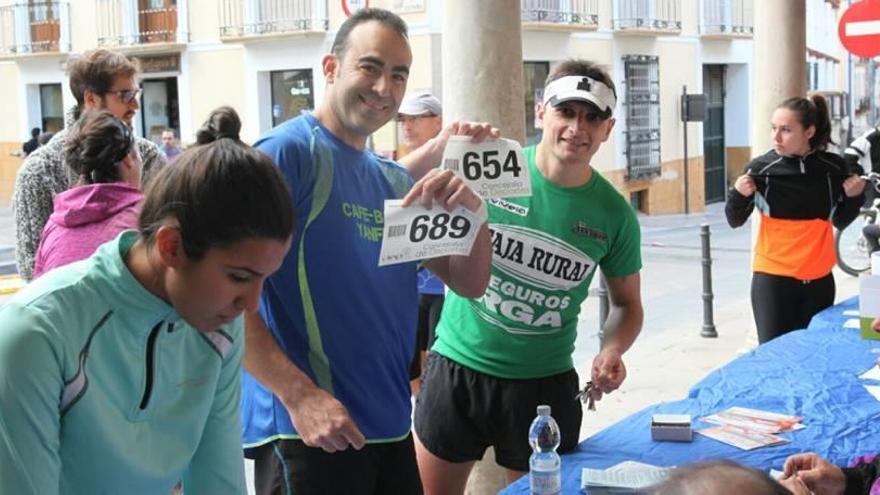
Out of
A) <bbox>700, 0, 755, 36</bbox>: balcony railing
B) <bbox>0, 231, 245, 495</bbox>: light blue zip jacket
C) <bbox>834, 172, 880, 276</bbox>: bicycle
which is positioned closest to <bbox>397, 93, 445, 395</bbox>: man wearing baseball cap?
<bbox>0, 231, 245, 495</bbox>: light blue zip jacket

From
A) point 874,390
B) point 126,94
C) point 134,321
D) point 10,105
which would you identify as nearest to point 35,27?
point 10,105

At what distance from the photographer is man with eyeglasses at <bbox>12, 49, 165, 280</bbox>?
4.26 m

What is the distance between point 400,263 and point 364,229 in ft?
0.46

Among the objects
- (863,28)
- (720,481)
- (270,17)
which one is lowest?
(720,481)

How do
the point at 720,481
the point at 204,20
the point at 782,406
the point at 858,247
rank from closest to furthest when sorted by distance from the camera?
the point at 720,481 < the point at 782,406 < the point at 858,247 < the point at 204,20

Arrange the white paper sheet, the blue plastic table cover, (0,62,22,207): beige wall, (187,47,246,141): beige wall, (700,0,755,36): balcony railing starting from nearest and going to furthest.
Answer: the blue plastic table cover
the white paper sheet
(187,47,246,141): beige wall
(700,0,755,36): balcony railing
(0,62,22,207): beige wall

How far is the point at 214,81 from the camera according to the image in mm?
24891

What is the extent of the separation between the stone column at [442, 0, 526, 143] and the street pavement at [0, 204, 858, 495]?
5.36ft

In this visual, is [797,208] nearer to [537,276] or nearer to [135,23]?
[537,276]

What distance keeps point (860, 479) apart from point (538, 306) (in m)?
1.14

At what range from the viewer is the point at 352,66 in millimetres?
2893

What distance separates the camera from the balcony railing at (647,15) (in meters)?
24.7

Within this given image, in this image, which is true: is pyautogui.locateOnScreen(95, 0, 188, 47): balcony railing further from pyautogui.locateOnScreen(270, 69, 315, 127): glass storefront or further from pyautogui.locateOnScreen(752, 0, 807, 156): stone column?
pyautogui.locateOnScreen(752, 0, 807, 156): stone column

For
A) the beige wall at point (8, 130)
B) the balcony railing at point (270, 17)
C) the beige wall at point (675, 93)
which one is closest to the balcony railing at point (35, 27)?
the beige wall at point (8, 130)
